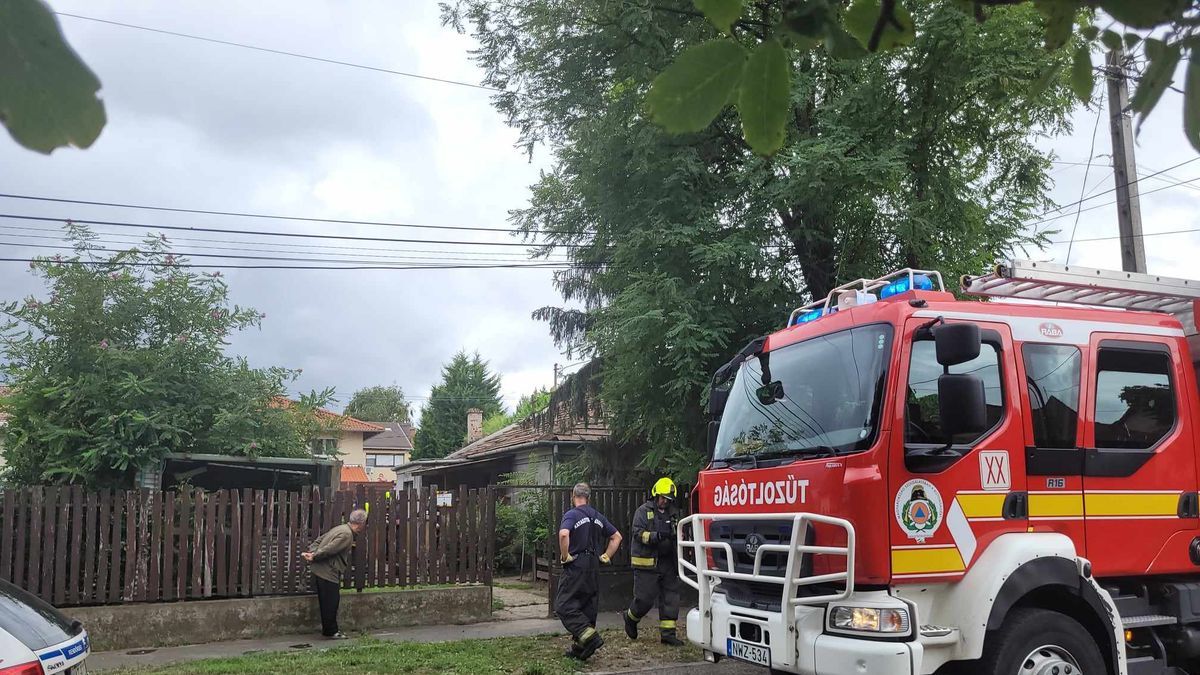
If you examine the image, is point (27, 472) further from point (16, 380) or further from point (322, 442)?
point (322, 442)

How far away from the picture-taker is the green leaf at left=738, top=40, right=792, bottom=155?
169cm

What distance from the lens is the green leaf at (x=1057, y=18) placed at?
1.79 m

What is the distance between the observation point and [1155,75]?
194 centimetres

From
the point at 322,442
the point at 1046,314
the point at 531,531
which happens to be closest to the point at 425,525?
the point at 322,442

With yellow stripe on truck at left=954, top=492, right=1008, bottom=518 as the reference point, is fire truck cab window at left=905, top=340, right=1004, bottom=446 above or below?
above

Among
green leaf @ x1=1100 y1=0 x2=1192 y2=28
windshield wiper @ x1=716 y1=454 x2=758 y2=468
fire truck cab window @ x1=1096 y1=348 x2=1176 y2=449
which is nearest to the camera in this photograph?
green leaf @ x1=1100 y1=0 x2=1192 y2=28

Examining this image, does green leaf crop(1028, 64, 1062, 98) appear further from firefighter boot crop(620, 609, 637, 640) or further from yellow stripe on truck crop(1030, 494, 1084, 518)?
firefighter boot crop(620, 609, 637, 640)

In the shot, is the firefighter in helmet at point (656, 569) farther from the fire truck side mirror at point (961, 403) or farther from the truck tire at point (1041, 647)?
the fire truck side mirror at point (961, 403)

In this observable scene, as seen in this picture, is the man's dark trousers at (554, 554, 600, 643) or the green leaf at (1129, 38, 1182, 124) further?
the man's dark trousers at (554, 554, 600, 643)

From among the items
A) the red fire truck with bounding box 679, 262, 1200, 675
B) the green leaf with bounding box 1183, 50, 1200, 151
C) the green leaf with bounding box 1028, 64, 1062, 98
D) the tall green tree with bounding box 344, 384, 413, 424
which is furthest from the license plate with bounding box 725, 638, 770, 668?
the tall green tree with bounding box 344, 384, 413, 424

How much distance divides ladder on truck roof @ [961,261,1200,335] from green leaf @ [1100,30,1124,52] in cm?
444

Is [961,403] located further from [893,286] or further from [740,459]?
[740,459]

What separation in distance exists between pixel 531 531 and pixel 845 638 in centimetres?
1278

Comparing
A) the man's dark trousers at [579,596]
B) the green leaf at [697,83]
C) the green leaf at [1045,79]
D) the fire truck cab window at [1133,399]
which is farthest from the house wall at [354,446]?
the green leaf at [697,83]
